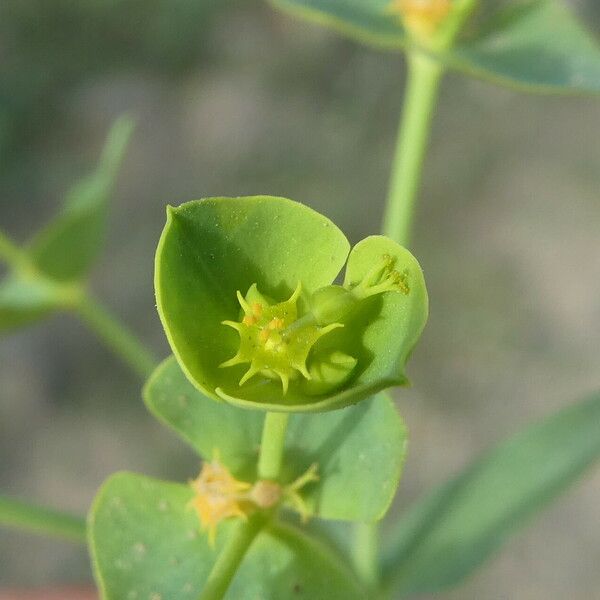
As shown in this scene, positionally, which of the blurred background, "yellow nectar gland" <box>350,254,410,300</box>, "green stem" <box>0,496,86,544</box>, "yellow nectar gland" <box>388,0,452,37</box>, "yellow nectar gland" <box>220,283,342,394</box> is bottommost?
"green stem" <box>0,496,86,544</box>

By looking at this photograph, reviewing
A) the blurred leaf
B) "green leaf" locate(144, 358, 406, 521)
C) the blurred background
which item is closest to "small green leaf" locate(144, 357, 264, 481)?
"green leaf" locate(144, 358, 406, 521)

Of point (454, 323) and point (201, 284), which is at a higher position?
point (454, 323)

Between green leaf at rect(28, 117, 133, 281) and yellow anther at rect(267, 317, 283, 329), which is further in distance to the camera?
green leaf at rect(28, 117, 133, 281)

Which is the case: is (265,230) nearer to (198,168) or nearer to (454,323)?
(454,323)

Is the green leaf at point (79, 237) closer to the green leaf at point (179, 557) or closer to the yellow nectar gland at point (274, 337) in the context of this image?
the green leaf at point (179, 557)

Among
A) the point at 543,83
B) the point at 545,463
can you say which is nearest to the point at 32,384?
the point at 545,463

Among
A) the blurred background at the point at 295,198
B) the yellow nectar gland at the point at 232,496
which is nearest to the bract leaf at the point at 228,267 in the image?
the yellow nectar gland at the point at 232,496

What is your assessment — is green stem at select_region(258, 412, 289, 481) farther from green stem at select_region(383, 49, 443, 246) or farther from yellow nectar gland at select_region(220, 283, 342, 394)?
green stem at select_region(383, 49, 443, 246)
